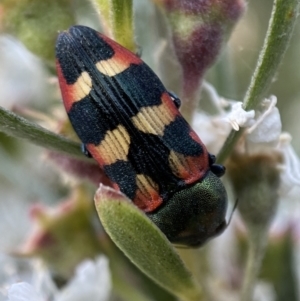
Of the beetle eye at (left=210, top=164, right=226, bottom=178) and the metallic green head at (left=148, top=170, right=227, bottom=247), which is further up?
the beetle eye at (left=210, top=164, right=226, bottom=178)

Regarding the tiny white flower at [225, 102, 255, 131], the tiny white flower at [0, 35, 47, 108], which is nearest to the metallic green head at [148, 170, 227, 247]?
the tiny white flower at [225, 102, 255, 131]

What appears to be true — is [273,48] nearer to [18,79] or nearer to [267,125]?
[267,125]

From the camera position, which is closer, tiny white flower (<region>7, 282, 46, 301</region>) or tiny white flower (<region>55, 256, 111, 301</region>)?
tiny white flower (<region>7, 282, 46, 301</region>)

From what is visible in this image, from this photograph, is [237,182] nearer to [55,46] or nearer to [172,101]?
[172,101]

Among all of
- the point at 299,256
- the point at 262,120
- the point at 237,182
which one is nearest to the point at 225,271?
the point at 299,256

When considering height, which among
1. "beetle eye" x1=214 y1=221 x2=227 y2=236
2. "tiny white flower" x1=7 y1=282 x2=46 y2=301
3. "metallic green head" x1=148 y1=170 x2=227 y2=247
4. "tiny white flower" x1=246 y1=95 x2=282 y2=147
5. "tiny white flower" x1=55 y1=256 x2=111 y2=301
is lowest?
"tiny white flower" x1=55 y1=256 x2=111 y2=301

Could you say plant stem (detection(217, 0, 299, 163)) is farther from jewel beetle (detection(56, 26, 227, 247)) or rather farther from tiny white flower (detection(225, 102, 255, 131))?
jewel beetle (detection(56, 26, 227, 247))

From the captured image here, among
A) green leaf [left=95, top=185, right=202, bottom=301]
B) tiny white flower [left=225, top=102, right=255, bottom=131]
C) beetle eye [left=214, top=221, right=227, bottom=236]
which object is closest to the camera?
green leaf [left=95, top=185, right=202, bottom=301]
